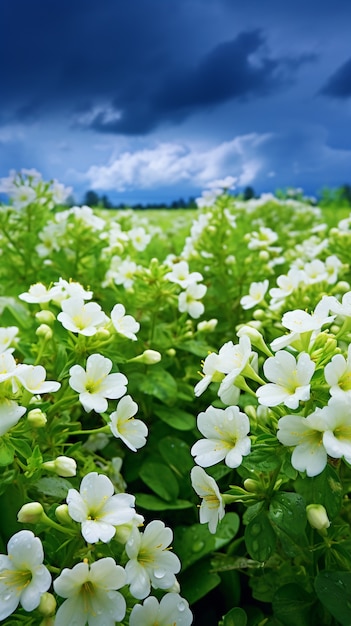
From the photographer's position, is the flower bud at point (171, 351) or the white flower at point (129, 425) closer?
→ the white flower at point (129, 425)

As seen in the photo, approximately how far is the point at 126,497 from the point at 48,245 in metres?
1.54

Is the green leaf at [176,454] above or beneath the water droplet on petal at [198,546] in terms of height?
above

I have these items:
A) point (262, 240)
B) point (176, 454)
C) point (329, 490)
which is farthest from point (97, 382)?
point (262, 240)

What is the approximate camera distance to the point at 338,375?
0.88 metres

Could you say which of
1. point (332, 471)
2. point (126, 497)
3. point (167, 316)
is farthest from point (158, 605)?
point (167, 316)

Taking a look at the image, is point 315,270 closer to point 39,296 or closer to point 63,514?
point 39,296

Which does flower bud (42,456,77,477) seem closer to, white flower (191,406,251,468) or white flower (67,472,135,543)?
white flower (67,472,135,543)

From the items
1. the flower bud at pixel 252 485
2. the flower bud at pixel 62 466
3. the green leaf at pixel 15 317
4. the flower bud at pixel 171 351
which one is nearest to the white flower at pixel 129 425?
the flower bud at pixel 62 466

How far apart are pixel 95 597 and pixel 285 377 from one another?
0.46 metres

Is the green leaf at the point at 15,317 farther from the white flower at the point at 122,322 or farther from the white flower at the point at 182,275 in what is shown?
the white flower at the point at 122,322

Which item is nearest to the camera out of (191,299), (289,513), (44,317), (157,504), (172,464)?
(289,513)

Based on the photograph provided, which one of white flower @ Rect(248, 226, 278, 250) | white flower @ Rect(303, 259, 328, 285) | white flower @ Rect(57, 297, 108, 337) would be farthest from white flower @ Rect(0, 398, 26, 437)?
white flower @ Rect(248, 226, 278, 250)

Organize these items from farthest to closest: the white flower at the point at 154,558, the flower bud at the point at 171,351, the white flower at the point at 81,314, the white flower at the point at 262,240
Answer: the white flower at the point at 262,240 < the flower bud at the point at 171,351 < the white flower at the point at 81,314 < the white flower at the point at 154,558

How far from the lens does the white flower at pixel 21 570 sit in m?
0.87
